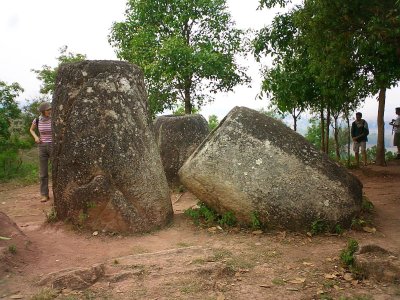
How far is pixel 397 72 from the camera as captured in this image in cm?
754

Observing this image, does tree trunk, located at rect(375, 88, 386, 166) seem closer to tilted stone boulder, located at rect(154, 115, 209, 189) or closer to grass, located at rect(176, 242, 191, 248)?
tilted stone boulder, located at rect(154, 115, 209, 189)

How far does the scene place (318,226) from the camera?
5.41 meters

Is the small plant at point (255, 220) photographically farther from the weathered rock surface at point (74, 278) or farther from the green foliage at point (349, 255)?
the weathered rock surface at point (74, 278)

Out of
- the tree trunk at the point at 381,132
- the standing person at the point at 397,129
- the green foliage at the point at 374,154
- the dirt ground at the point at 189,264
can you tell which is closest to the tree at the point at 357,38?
the dirt ground at the point at 189,264

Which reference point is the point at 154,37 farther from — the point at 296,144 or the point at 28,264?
the point at 28,264

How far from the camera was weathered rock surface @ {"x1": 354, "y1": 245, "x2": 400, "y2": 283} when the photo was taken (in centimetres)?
386

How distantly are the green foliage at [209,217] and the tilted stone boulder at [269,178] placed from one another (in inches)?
3.8

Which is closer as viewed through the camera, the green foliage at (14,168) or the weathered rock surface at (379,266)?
the weathered rock surface at (379,266)

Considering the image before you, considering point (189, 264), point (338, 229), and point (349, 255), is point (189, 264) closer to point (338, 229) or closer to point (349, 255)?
point (349, 255)

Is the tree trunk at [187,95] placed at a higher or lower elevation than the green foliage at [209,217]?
higher

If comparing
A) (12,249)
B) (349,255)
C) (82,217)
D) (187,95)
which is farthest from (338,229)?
(187,95)

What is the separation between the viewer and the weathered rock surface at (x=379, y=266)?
3857 mm

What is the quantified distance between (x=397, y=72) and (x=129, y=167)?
5.08 metres

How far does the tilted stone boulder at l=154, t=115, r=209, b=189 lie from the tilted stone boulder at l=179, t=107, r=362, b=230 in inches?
140
